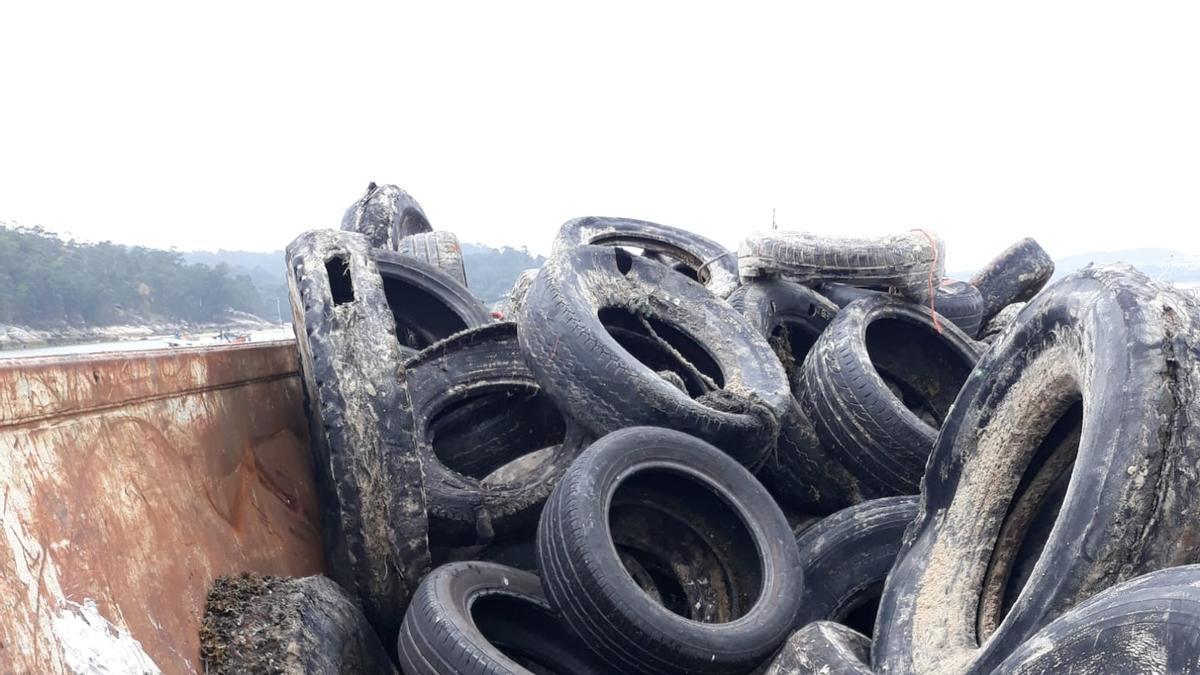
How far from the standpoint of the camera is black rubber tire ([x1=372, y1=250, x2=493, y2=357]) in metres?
5.05

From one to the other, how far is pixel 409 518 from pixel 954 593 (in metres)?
1.80

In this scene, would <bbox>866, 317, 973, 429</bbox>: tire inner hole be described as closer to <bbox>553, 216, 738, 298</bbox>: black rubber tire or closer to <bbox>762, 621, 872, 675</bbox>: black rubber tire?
<bbox>553, 216, 738, 298</bbox>: black rubber tire

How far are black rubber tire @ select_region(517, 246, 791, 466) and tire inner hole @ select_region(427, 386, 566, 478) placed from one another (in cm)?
44

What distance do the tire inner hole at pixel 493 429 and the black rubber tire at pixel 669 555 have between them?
0.85 metres

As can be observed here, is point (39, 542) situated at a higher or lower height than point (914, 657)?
higher

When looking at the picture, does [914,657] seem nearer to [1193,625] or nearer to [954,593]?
[954,593]

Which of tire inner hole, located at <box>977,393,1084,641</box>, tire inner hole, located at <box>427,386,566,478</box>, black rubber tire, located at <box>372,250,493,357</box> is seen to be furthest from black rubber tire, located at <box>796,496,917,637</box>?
black rubber tire, located at <box>372,250,493,357</box>

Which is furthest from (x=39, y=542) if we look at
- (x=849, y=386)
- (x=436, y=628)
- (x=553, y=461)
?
(x=849, y=386)

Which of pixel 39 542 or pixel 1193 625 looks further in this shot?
pixel 39 542

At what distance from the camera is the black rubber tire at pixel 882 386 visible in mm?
3854

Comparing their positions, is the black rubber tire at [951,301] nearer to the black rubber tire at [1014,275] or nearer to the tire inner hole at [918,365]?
the tire inner hole at [918,365]

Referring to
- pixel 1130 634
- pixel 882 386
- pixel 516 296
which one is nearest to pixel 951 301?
pixel 882 386

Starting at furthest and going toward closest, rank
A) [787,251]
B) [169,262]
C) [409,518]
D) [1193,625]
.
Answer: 1. [169,262]
2. [787,251]
3. [409,518]
4. [1193,625]

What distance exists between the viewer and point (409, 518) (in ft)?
9.89
